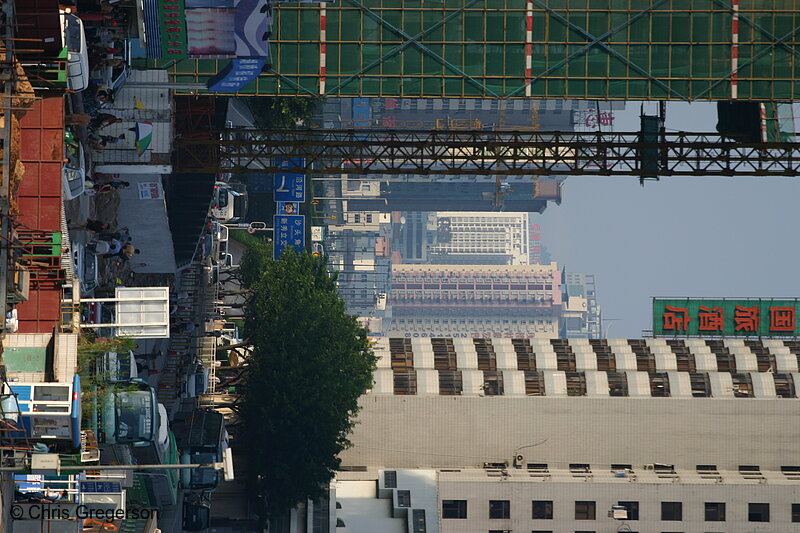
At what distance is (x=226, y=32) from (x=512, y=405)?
40.0m

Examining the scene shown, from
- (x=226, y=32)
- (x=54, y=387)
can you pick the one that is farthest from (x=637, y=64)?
(x=54, y=387)

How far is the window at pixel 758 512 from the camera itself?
89875 mm

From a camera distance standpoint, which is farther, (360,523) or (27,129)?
(360,523)

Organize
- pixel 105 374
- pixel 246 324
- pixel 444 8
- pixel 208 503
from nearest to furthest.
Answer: pixel 105 374 < pixel 444 8 < pixel 208 503 < pixel 246 324

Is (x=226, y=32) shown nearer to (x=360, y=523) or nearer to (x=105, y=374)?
(x=105, y=374)

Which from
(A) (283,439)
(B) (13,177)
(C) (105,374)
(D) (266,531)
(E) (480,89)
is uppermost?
(E) (480,89)

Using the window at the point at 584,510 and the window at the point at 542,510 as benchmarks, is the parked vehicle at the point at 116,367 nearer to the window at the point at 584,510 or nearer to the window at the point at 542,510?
the window at the point at 542,510

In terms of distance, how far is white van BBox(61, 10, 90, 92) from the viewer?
51.9 metres

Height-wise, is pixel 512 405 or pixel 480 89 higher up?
pixel 480 89

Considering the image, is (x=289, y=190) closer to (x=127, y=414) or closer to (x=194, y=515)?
(x=194, y=515)

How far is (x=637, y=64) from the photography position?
78.2 meters

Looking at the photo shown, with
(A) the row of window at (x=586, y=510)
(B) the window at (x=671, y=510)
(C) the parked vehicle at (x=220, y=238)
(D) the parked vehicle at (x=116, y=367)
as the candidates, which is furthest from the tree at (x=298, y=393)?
(D) the parked vehicle at (x=116, y=367)

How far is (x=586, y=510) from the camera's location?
293 ft

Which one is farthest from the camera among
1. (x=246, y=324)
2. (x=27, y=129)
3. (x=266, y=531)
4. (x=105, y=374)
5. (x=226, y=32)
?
(x=246, y=324)
